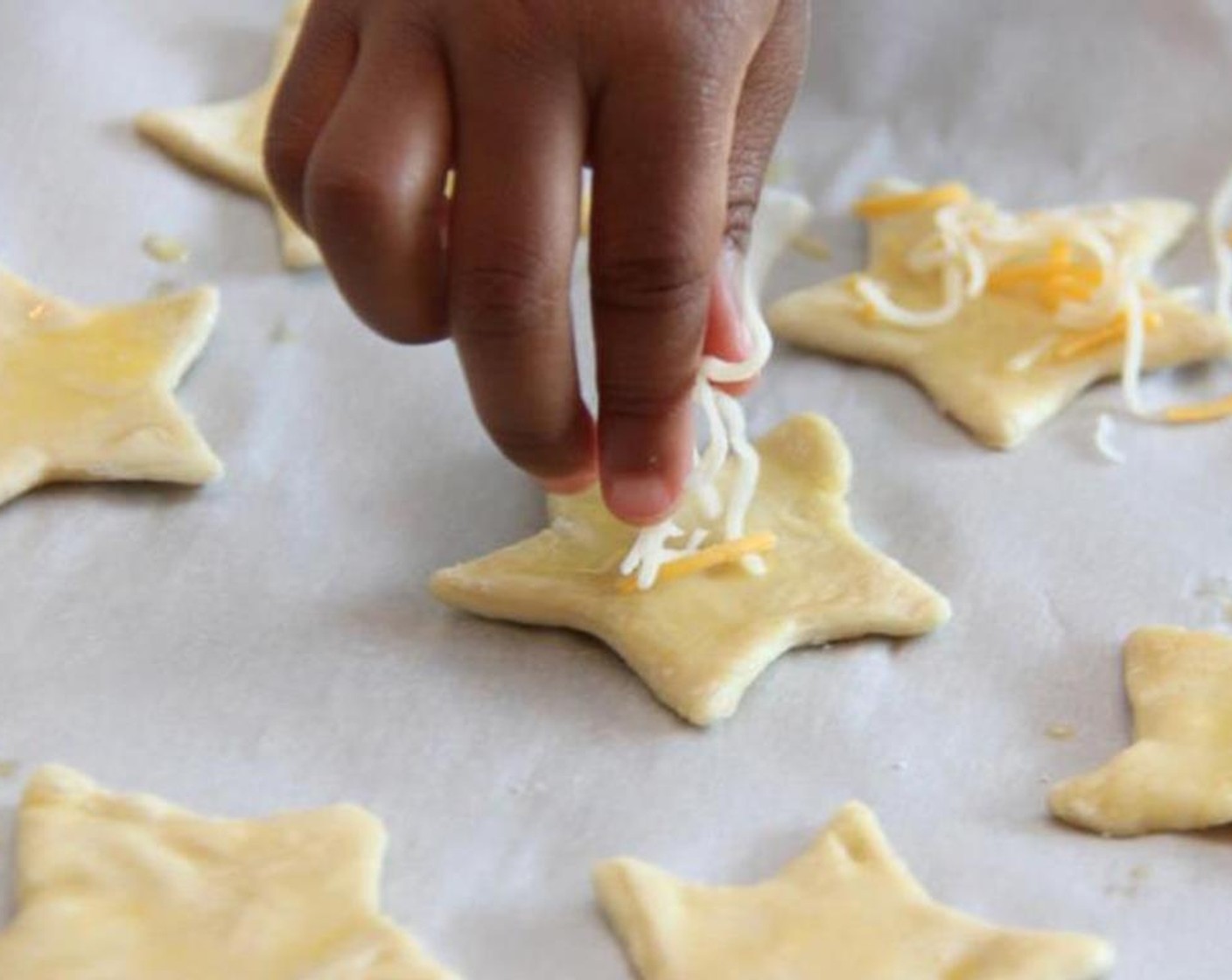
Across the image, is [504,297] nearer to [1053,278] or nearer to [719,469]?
[719,469]

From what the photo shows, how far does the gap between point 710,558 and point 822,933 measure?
0.28 metres

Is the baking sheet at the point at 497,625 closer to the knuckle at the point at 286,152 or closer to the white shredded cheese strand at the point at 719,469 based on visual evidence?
the white shredded cheese strand at the point at 719,469

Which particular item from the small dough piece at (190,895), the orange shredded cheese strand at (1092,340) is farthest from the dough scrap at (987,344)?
the small dough piece at (190,895)

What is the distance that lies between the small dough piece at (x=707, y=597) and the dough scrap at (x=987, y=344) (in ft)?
0.53

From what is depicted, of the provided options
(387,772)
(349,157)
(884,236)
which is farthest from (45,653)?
(884,236)

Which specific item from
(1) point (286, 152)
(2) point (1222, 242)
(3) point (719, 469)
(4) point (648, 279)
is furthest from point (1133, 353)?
(1) point (286, 152)

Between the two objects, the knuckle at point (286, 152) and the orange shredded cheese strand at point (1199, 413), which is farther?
the orange shredded cheese strand at point (1199, 413)

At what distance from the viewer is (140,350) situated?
1.36 m

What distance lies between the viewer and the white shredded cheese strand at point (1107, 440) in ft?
4.38

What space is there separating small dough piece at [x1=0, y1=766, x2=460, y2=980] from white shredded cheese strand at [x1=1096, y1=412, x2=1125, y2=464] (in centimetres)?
56

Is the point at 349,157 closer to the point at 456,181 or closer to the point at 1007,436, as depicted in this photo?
the point at 456,181

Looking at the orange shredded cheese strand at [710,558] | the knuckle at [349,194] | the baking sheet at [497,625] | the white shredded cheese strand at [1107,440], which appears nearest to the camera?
the knuckle at [349,194]

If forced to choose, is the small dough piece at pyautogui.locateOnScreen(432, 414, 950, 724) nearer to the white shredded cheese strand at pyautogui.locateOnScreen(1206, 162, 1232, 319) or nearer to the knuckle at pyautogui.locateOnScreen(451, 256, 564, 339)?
the knuckle at pyautogui.locateOnScreen(451, 256, 564, 339)

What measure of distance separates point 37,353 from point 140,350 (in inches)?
2.6
